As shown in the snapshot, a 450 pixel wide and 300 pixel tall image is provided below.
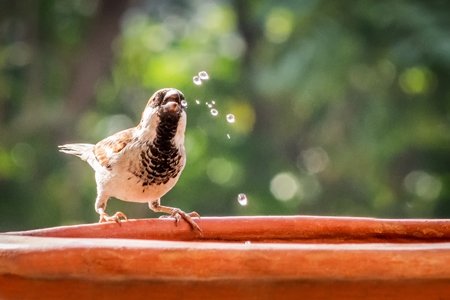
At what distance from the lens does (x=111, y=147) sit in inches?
68.1

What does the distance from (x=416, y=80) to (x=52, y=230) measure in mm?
2216

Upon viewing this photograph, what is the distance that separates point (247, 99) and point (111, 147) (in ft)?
5.15

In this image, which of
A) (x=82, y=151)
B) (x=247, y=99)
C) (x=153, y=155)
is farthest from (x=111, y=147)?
(x=247, y=99)

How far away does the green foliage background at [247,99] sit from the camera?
2797mm

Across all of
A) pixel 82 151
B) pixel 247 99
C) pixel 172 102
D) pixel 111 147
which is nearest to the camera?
pixel 172 102

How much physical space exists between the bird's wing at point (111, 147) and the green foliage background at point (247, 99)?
3.74 feet

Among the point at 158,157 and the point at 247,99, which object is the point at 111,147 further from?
the point at 247,99

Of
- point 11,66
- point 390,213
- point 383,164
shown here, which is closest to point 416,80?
point 383,164

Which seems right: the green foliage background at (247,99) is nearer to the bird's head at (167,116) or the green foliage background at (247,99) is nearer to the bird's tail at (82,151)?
the bird's tail at (82,151)

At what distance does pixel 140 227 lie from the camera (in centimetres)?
122

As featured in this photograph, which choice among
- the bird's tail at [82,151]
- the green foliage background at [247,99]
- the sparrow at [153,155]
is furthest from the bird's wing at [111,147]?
the green foliage background at [247,99]

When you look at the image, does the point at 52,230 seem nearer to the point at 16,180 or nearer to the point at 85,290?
the point at 85,290

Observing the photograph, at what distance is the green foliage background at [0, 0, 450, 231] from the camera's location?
280 centimetres

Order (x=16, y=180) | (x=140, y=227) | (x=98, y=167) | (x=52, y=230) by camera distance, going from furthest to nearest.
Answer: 1. (x=16, y=180)
2. (x=98, y=167)
3. (x=140, y=227)
4. (x=52, y=230)
